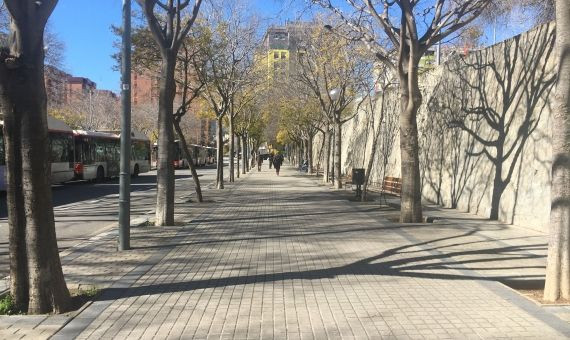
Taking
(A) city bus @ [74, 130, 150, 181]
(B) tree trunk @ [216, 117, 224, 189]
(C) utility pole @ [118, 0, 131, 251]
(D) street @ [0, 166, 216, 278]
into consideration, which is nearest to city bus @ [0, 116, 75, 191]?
(A) city bus @ [74, 130, 150, 181]

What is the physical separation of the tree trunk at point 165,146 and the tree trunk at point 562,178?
8080 millimetres

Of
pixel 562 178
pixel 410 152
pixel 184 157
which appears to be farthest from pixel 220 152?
pixel 184 157

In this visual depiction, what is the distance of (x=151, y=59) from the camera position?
17453 mm

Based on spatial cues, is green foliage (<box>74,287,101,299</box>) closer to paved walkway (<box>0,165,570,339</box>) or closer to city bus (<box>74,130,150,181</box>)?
paved walkway (<box>0,165,570,339</box>)

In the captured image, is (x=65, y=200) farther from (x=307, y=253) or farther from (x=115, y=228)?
(x=307, y=253)

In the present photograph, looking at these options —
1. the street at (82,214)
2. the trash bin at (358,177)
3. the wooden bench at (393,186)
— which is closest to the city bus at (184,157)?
the street at (82,214)

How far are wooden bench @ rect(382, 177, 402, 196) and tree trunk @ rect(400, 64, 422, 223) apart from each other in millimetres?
6142

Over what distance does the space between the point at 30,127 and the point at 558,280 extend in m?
5.80

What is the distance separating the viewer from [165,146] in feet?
39.1

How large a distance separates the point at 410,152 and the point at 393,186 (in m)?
7.36

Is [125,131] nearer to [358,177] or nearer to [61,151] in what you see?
[358,177]

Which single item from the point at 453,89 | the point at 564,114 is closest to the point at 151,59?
the point at 453,89

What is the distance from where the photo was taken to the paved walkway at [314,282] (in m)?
5.16

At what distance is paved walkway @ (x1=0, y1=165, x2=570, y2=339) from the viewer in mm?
5164
